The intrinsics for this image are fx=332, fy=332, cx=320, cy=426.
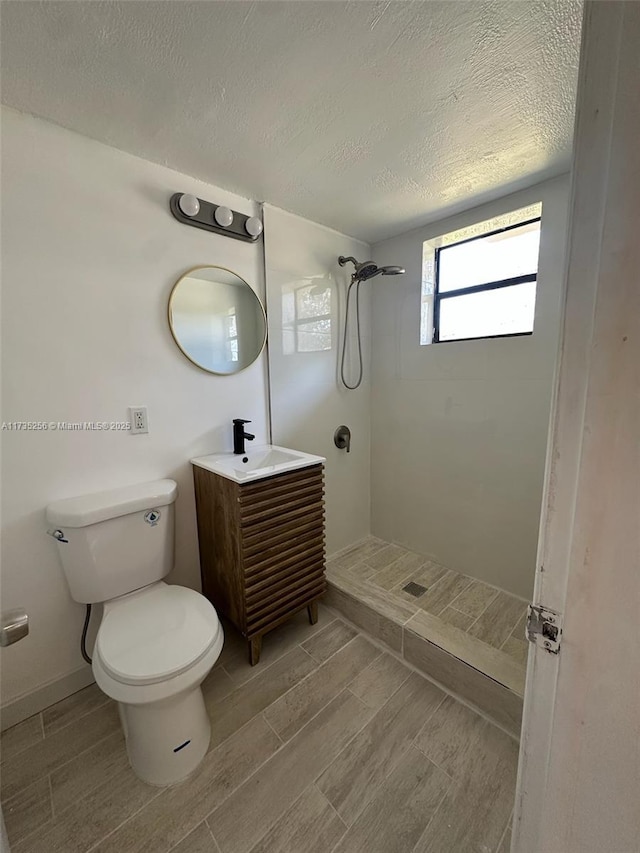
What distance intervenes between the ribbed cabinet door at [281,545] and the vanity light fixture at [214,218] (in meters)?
1.25

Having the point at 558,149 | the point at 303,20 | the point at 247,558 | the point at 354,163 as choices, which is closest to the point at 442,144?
the point at 354,163

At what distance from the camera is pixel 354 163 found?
1.46 m

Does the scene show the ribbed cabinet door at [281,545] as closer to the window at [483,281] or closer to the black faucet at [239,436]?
the black faucet at [239,436]

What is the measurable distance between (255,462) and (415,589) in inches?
47.5

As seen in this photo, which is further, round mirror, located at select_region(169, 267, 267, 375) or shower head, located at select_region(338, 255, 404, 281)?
shower head, located at select_region(338, 255, 404, 281)

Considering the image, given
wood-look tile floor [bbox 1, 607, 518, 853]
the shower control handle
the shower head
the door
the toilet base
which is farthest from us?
the shower control handle

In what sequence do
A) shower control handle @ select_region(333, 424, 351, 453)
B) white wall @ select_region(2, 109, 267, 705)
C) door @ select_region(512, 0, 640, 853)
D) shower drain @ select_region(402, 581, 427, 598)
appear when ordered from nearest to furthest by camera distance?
door @ select_region(512, 0, 640, 853) → white wall @ select_region(2, 109, 267, 705) → shower drain @ select_region(402, 581, 427, 598) → shower control handle @ select_region(333, 424, 351, 453)

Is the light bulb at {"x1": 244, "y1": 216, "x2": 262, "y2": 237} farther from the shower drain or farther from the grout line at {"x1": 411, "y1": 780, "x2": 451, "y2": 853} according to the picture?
the grout line at {"x1": 411, "y1": 780, "x2": 451, "y2": 853}

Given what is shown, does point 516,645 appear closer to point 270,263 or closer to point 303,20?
point 270,263

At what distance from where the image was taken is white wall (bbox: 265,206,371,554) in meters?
A: 1.92

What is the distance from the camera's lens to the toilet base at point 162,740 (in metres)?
1.10

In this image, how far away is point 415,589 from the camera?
6.43ft

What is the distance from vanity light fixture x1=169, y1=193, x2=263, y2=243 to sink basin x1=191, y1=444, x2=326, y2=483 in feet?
3.69

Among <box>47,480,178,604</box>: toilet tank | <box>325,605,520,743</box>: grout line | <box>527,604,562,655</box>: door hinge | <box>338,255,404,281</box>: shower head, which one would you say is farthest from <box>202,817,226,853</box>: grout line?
<box>338,255,404,281</box>: shower head
